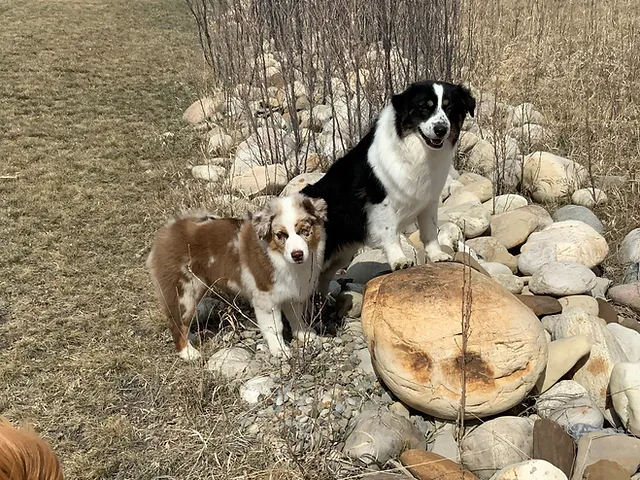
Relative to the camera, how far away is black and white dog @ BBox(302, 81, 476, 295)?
3.71m

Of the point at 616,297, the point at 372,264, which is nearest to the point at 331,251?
the point at 372,264

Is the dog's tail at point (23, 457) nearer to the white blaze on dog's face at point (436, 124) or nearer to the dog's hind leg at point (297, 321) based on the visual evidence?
the dog's hind leg at point (297, 321)

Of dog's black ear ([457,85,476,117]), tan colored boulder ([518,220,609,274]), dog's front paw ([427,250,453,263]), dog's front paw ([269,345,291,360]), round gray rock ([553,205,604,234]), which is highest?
dog's black ear ([457,85,476,117])

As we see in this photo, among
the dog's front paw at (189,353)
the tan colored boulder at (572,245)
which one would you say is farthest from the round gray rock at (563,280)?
the dog's front paw at (189,353)

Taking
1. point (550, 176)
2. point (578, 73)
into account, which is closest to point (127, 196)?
point (550, 176)

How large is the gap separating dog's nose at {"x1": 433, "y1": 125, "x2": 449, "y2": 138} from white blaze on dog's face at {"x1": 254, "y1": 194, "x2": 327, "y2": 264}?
2.67 feet

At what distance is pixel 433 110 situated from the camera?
3.67m

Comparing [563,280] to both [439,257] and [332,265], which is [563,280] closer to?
[439,257]

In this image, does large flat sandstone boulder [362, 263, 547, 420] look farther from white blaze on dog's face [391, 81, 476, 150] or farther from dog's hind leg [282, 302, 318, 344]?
white blaze on dog's face [391, 81, 476, 150]

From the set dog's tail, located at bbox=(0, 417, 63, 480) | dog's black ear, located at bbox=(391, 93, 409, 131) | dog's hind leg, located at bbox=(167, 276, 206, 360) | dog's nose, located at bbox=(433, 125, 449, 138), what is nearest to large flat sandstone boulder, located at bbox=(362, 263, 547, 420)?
dog's nose, located at bbox=(433, 125, 449, 138)

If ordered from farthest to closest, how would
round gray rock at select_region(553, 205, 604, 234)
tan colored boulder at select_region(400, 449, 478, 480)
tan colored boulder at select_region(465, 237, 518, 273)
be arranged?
round gray rock at select_region(553, 205, 604, 234) < tan colored boulder at select_region(465, 237, 518, 273) < tan colored boulder at select_region(400, 449, 478, 480)

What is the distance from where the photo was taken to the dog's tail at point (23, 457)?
141cm

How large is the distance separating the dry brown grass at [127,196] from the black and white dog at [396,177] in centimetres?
141

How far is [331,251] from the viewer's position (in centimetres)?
419
